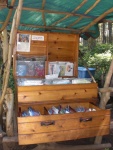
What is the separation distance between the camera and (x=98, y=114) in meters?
2.87

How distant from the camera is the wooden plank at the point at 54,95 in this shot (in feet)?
10.2

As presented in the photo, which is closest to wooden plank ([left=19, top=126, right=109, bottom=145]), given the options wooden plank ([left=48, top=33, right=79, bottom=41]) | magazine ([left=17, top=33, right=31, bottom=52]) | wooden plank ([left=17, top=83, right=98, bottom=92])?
wooden plank ([left=17, top=83, right=98, bottom=92])

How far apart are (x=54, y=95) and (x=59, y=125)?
0.59 metres

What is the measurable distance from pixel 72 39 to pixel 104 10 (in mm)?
1273

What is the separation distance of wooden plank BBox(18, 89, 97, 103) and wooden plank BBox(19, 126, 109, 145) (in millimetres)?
613

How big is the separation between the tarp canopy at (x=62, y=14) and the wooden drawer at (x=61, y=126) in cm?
146

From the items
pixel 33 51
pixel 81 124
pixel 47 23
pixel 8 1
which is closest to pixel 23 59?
pixel 33 51

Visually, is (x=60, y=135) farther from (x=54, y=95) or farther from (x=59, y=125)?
(x=54, y=95)

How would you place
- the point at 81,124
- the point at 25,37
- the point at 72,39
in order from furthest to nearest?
1. the point at 72,39
2. the point at 25,37
3. the point at 81,124

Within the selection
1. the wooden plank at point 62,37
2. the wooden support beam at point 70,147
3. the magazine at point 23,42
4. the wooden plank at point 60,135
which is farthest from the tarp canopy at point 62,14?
the wooden support beam at point 70,147

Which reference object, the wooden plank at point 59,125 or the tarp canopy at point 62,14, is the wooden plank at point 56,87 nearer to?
the wooden plank at point 59,125

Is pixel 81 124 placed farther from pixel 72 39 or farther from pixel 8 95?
pixel 72 39

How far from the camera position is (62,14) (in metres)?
3.33

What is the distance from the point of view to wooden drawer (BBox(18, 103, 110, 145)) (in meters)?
2.63
